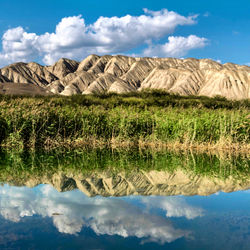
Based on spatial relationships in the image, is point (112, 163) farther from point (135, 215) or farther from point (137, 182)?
point (135, 215)

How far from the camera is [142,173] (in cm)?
809

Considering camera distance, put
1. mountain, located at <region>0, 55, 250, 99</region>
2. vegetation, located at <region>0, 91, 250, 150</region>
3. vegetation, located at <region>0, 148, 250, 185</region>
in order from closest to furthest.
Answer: vegetation, located at <region>0, 148, 250, 185</region>, vegetation, located at <region>0, 91, 250, 150</region>, mountain, located at <region>0, 55, 250, 99</region>

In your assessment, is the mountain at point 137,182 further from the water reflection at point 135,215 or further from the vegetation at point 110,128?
the vegetation at point 110,128

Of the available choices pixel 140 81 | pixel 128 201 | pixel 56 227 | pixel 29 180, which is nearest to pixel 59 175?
pixel 29 180

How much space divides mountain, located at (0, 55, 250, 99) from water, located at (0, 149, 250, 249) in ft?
275

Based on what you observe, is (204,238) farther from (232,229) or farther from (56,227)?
(56,227)

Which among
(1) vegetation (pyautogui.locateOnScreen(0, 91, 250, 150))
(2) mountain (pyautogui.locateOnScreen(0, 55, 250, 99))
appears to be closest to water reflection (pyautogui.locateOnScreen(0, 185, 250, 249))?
(1) vegetation (pyautogui.locateOnScreen(0, 91, 250, 150))

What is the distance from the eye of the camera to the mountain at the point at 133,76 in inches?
3927

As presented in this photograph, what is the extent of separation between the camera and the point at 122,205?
17.1 ft

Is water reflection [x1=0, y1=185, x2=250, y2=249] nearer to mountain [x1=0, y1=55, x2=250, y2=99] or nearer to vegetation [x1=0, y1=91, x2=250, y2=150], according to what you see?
vegetation [x1=0, y1=91, x2=250, y2=150]

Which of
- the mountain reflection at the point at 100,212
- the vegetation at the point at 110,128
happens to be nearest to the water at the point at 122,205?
the mountain reflection at the point at 100,212

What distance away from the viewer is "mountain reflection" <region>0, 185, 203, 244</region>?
406cm

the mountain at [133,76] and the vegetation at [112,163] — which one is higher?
the mountain at [133,76]

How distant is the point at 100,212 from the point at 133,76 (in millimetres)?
143825
